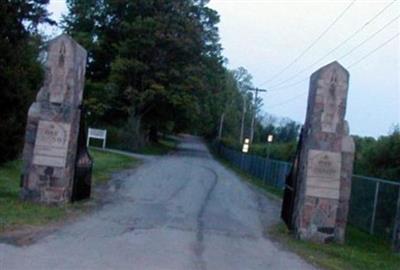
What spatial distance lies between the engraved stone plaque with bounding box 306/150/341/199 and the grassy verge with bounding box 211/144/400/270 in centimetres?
118

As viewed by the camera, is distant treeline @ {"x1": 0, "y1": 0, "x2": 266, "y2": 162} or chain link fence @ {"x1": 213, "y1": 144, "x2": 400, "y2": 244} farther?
distant treeline @ {"x1": 0, "y1": 0, "x2": 266, "y2": 162}

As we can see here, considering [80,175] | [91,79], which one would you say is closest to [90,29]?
[91,79]

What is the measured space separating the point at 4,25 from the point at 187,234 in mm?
11652

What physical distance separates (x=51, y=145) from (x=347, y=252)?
7.43 m

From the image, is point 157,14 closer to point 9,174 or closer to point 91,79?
point 91,79

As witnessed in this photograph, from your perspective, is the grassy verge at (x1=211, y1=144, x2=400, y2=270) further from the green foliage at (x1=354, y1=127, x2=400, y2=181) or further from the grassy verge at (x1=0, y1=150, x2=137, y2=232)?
the grassy verge at (x1=0, y1=150, x2=137, y2=232)

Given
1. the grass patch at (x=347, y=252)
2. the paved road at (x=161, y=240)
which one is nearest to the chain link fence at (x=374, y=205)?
the grass patch at (x=347, y=252)

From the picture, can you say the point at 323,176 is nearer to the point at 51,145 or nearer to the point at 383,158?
the point at 383,158

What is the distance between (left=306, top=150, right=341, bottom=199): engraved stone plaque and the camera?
653 inches

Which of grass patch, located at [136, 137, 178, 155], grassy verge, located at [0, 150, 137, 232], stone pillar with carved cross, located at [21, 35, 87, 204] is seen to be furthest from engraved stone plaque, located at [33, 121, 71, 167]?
grass patch, located at [136, 137, 178, 155]

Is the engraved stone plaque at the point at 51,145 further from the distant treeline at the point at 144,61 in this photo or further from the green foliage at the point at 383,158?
the distant treeline at the point at 144,61

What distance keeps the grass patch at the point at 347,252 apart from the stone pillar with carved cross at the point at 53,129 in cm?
535

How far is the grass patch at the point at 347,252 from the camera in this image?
1340 cm

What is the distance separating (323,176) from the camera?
16.6 m
